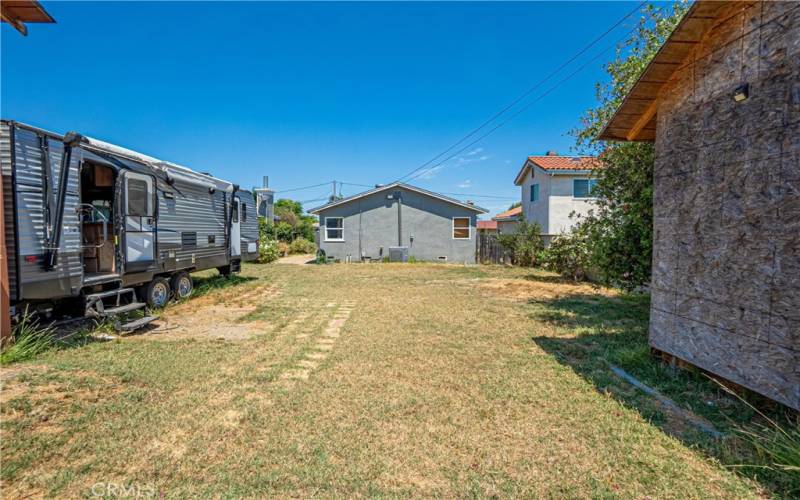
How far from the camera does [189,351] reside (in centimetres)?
523

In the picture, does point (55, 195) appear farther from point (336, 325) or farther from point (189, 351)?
point (336, 325)

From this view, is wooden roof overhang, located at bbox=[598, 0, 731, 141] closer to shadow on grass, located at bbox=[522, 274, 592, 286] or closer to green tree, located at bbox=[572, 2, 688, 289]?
green tree, located at bbox=[572, 2, 688, 289]

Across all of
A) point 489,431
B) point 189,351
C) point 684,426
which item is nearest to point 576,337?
point 684,426

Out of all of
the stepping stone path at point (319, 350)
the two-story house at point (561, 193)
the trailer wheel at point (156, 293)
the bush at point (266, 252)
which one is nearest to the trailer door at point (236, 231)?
the trailer wheel at point (156, 293)

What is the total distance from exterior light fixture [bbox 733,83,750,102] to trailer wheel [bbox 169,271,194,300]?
10.3 m

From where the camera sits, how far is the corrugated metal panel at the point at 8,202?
179 inches

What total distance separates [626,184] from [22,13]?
32.7ft

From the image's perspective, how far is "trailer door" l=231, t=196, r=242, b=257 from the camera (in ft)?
37.3

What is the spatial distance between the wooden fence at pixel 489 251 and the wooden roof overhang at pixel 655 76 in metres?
13.1

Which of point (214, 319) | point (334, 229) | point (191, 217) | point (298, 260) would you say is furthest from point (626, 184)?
point (298, 260)

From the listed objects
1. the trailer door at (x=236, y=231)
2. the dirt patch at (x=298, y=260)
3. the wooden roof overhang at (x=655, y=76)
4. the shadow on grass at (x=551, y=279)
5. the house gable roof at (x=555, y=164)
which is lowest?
the shadow on grass at (x=551, y=279)

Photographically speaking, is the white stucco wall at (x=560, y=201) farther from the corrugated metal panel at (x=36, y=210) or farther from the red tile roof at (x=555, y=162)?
the corrugated metal panel at (x=36, y=210)

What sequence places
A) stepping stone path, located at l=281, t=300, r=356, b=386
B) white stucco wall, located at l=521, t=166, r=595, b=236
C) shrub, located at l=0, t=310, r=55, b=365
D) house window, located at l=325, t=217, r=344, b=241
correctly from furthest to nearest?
house window, located at l=325, t=217, r=344, b=241 < white stucco wall, located at l=521, t=166, r=595, b=236 < stepping stone path, located at l=281, t=300, r=356, b=386 < shrub, located at l=0, t=310, r=55, b=365

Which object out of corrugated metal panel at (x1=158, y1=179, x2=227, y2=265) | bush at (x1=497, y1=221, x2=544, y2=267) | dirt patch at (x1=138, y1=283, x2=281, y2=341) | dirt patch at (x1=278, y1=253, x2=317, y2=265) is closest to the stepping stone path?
dirt patch at (x1=138, y1=283, x2=281, y2=341)
